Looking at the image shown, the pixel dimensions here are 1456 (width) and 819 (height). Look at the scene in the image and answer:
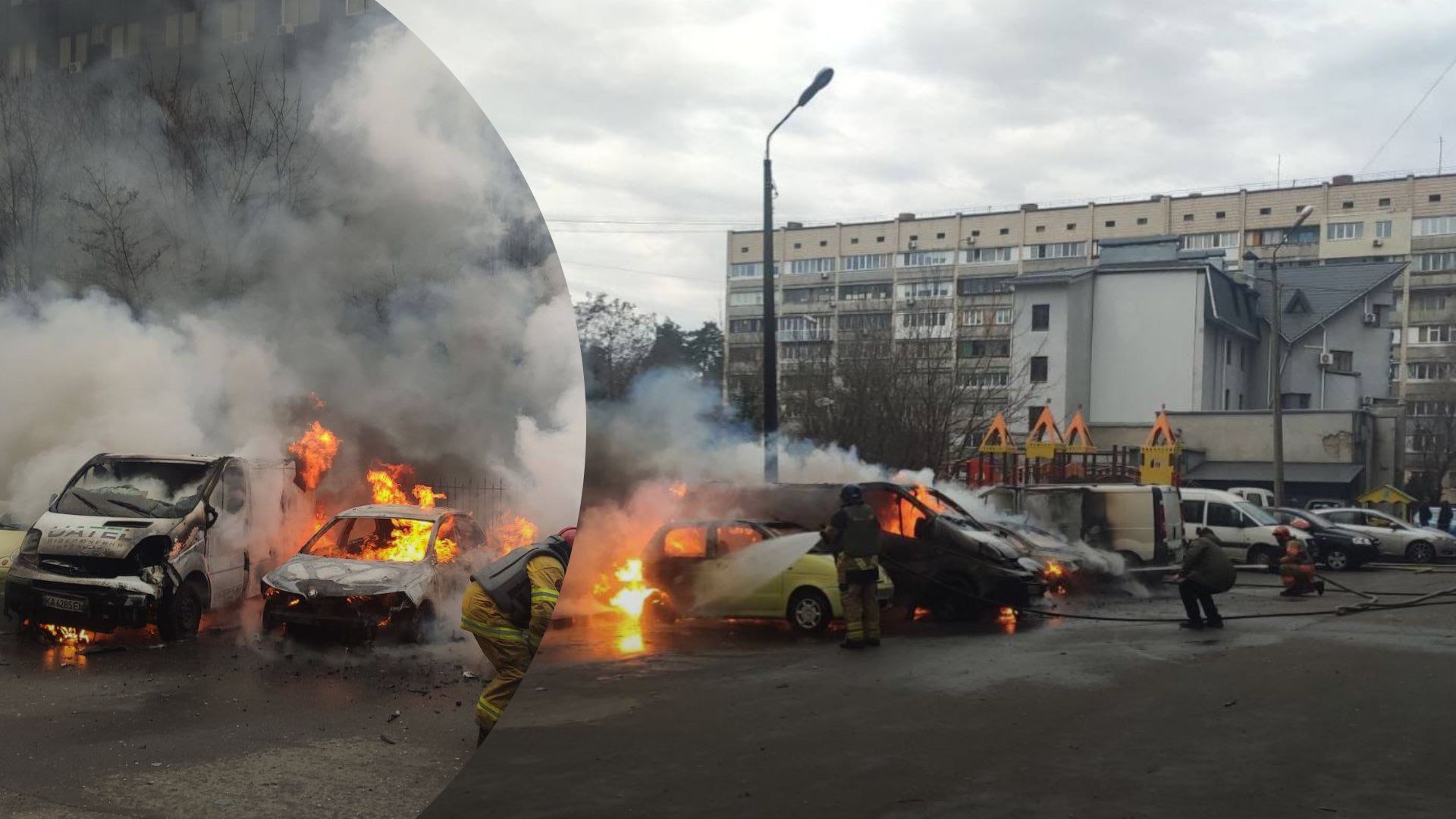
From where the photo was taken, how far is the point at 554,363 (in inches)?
49.4

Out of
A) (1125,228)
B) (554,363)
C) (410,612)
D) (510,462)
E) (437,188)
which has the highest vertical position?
(1125,228)

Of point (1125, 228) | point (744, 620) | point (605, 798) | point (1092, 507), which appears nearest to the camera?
point (605, 798)

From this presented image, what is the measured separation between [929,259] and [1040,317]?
13.8 m

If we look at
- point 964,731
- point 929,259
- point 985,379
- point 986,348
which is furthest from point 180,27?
point 986,348

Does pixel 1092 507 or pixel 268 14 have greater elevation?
pixel 268 14

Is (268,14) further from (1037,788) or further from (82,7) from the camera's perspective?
(1037,788)

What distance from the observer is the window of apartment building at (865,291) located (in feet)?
42.0

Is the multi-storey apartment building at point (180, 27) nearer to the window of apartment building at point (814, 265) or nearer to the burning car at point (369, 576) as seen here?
the burning car at point (369, 576)

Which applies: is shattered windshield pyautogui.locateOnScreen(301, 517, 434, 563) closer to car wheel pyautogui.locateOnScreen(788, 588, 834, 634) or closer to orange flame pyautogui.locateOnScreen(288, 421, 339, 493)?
orange flame pyautogui.locateOnScreen(288, 421, 339, 493)

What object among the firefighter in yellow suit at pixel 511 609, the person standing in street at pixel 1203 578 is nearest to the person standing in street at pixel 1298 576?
the person standing in street at pixel 1203 578

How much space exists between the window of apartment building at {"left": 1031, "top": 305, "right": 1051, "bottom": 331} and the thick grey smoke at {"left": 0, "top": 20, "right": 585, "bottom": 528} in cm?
3092

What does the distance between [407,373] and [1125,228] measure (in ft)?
190

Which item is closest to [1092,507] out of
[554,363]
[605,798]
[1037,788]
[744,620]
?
[744,620]

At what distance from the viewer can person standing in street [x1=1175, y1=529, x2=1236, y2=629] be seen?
1205cm
